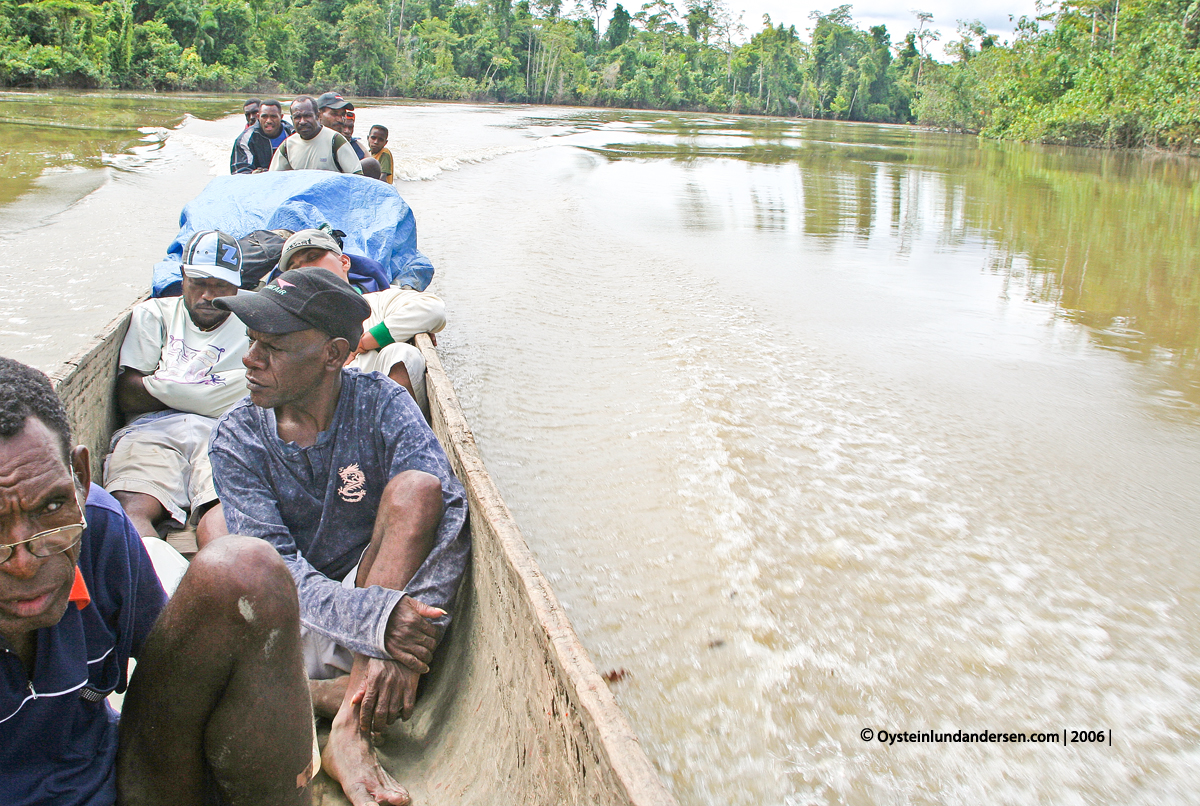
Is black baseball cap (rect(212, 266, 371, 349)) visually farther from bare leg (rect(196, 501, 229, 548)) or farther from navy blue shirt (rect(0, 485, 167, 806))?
navy blue shirt (rect(0, 485, 167, 806))

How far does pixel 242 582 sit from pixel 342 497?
2.59 ft

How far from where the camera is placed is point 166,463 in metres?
2.63

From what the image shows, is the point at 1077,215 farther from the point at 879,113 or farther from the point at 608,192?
the point at 879,113

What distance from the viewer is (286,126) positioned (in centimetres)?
683

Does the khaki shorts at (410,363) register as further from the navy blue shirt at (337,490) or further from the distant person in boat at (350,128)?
the distant person in boat at (350,128)

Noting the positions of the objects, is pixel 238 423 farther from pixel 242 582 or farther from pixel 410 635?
pixel 242 582

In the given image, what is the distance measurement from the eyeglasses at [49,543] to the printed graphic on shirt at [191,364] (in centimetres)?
187

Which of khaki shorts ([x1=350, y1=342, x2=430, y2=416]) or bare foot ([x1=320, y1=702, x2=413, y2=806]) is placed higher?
khaki shorts ([x1=350, y1=342, x2=430, y2=416])

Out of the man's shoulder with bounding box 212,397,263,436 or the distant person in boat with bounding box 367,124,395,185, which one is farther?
the distant person in boat with bounding box 367,124,395,185

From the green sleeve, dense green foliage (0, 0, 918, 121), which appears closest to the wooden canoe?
the green sleeve

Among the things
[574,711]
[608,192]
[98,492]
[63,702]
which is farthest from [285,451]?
[608,192]

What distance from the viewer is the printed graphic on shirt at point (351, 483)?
2027 mm

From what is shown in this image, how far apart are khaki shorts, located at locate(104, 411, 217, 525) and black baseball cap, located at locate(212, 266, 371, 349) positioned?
719mm

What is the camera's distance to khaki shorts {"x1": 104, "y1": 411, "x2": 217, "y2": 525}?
253 centimetres
